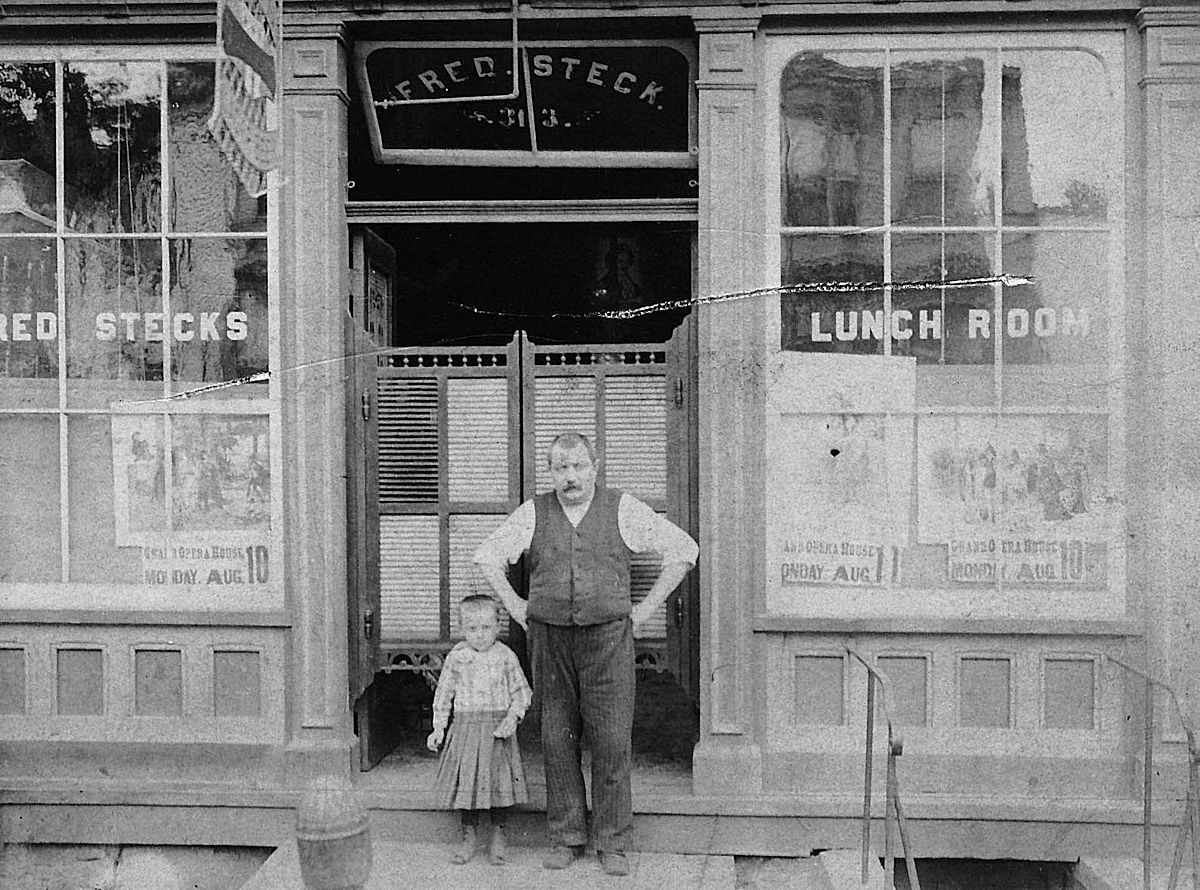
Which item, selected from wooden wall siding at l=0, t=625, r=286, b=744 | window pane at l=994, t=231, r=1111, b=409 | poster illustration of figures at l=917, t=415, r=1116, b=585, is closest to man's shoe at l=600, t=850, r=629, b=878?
wooden wall siding at l=0, t=625, r=286, b=744

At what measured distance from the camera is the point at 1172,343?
5043mm

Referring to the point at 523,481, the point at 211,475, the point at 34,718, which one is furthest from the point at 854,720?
the point at 34,718

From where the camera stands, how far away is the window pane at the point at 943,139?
5148mm

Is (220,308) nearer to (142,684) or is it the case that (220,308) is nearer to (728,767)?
(142,684)

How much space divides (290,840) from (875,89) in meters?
4.67

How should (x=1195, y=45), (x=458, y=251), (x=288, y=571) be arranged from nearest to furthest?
(x=1195, y=45), (x=288, y=571), (x=458, y=251)

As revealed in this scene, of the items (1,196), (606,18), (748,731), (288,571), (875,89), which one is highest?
(606,18)

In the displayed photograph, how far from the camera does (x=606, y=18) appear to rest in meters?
5.18

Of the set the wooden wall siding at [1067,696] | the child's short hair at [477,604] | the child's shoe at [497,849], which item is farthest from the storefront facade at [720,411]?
the child's shoe at [497,849]

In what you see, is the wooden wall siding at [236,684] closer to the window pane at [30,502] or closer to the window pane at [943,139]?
the window pane at [30,502]

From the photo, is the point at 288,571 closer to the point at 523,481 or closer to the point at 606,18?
the point at 523,481

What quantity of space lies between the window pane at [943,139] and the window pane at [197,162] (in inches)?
126

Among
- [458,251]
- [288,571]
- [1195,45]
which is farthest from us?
[458,251]

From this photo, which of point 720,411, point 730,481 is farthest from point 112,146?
point 730,481
